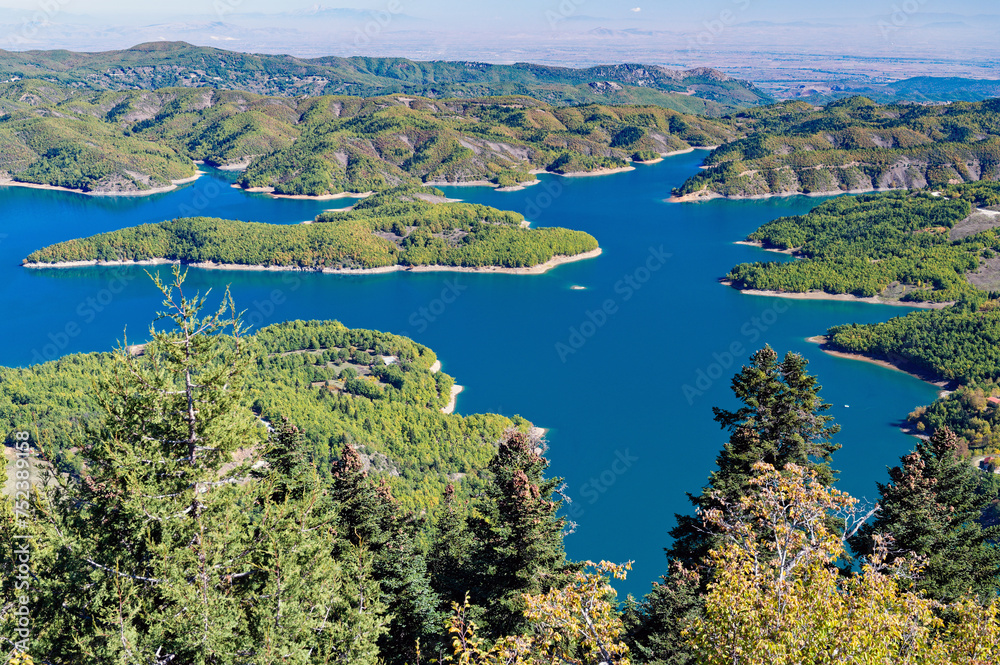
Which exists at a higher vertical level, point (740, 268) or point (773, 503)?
point (773, 503)

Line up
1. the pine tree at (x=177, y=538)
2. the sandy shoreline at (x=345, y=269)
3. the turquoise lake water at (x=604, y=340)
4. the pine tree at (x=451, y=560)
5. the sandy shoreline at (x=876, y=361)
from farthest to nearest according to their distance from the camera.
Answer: the sandy shoreline at (x=345, y=269) < the sandy shoreline at (x=876, y=361) < the turquoise lake water at (x=604, y=340) < the pine tree at (x=451, y=560) < the pine tree at (x=177, y=538)

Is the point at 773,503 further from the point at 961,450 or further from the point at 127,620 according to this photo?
the point at 961,450

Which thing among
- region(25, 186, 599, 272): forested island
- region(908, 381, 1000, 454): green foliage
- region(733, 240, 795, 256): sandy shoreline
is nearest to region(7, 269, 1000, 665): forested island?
region(908, 381, 1000, 454): green foliage

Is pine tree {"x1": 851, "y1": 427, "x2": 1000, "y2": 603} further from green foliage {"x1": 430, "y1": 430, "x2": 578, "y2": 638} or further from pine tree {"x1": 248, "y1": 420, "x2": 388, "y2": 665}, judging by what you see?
pine tree {"x1": 248, "y1": 420, "x2": 388, "y2": 665}

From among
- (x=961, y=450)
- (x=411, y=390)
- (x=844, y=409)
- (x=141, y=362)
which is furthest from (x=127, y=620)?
(x=844, y=409)

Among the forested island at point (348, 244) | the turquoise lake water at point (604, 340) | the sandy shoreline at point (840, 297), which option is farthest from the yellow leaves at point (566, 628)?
the forested island at point (348, 244)

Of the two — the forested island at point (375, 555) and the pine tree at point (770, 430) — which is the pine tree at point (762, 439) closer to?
the pine tree at point (770, 430)

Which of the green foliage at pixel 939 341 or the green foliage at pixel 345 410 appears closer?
the green foliage at pixel 345 410
